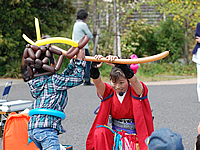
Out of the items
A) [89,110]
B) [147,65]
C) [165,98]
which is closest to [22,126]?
[89,110]

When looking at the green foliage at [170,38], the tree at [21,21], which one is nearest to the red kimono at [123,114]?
the tree at [21,21]

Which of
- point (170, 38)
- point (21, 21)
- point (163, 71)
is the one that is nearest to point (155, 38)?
point (170, 38)

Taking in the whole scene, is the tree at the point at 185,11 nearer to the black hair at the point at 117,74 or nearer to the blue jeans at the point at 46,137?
the black hair at the point at 117,74

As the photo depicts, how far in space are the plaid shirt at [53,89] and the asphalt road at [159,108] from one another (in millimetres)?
1379

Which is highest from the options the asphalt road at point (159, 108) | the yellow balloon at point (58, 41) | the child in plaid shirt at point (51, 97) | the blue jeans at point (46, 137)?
the yellow balloon at point (58, 41)

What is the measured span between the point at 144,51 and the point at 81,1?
162 inches

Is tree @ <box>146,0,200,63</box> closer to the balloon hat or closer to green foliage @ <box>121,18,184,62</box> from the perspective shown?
green foliage @ <box>121,18,184,62</box>

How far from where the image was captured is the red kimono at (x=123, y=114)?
2.88 metres

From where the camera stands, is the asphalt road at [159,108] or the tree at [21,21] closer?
the asphalt road at [159,108]

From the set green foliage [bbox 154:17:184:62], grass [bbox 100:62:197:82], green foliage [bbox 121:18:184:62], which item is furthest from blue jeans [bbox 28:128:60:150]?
green foliage [bbox 154:17:184:62]

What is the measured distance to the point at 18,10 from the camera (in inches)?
408

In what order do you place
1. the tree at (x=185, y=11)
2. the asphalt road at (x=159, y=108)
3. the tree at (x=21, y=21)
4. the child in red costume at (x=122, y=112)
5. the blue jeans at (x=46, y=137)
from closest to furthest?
the blue jeans at (x=46, y=137) → the child in red costume at (x=122, y=112) → the asphalt road at (x=159, y=108) → the tree at (x=21, y=21) → the tree at (x=185, y=11)

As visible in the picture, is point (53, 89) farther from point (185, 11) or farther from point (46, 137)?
point (185, 11)

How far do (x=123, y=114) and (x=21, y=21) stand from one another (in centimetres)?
871
